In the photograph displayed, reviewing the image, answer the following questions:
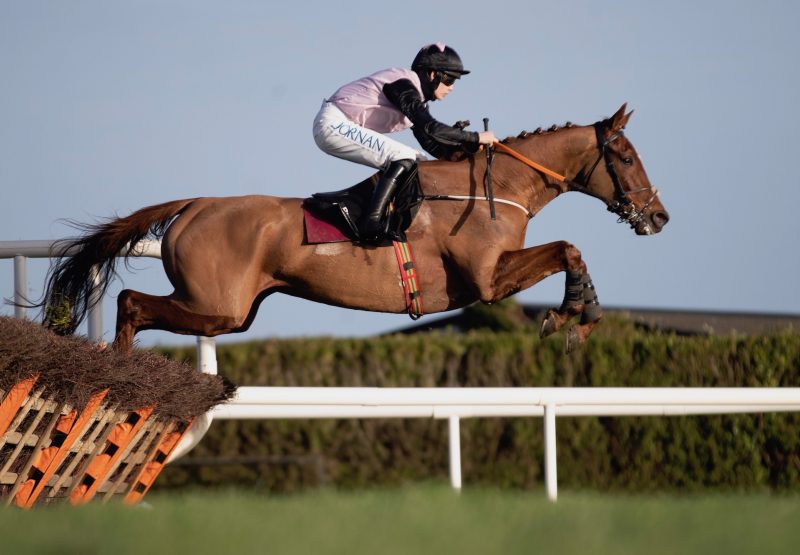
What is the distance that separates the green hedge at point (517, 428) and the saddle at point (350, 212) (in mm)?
4291

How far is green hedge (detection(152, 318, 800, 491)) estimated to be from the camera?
871cm

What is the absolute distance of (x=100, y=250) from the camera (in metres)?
5.65

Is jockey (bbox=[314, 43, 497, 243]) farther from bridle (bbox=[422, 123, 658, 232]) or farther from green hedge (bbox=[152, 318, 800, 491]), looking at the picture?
green hedge (bbox=[152, 318, 800, 491])

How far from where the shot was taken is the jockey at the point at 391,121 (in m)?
5.28

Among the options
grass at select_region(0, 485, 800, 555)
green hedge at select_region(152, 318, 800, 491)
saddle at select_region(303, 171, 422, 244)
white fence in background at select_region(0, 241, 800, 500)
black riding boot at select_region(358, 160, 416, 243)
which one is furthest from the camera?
green hedge at select_region(152, 318, 800, 491)

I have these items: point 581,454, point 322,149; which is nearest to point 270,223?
point 322,149

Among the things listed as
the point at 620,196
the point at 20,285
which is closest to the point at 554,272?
the point at 620,196

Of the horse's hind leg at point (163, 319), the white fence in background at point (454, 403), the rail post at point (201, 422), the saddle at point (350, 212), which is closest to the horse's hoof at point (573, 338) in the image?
the white fence in background at point (454, 403)

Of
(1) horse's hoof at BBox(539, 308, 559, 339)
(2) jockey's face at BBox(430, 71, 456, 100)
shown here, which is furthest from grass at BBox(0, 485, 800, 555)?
(2) jockey's face at BBox(430, 71, 456, 100)

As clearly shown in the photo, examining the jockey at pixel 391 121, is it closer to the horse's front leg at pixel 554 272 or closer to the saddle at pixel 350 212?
the saddle at pixel 350 212

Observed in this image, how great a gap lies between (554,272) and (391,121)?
1.06 m

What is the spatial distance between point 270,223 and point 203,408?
1.18 meters

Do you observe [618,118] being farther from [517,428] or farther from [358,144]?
[517,428]

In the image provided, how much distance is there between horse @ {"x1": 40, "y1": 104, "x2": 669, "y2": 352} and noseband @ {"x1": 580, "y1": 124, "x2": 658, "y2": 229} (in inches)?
14.0
